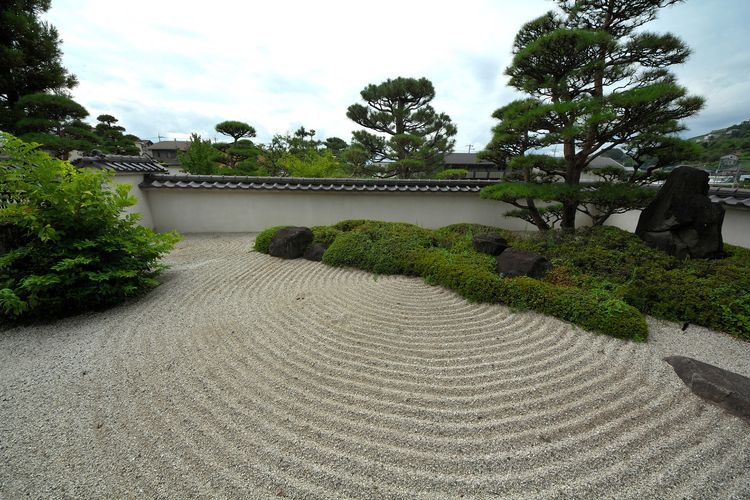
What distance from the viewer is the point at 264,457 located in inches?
71.6

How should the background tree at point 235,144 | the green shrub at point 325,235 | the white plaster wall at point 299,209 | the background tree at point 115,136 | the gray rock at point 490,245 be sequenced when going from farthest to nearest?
the background tree at point 115,136 → the background tree at point 235,144 → the white plaster wall at point 299,209 → the green shrub at point 325,235 → the gray rock at point 490,245

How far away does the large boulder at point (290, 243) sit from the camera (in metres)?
6.04

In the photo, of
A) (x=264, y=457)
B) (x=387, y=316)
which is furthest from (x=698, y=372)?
(x=264, y=457)

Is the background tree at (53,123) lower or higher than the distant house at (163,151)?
lower

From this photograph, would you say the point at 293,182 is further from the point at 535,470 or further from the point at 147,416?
the point at 535,470

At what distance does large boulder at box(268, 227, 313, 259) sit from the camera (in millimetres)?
6035

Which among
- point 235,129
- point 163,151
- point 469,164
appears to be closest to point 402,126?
point 235,129

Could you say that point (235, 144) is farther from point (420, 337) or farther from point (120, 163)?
point (420, 337)

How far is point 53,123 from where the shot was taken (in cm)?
796

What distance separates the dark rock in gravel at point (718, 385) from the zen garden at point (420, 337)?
2cm

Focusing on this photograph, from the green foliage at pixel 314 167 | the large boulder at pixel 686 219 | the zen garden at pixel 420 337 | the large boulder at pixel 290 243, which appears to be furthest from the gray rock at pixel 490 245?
the green foliage at pixel 314 167

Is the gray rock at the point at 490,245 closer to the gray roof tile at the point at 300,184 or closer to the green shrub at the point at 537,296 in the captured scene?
the green shrub at the point at 537,296

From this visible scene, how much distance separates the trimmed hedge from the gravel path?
0.24 metres

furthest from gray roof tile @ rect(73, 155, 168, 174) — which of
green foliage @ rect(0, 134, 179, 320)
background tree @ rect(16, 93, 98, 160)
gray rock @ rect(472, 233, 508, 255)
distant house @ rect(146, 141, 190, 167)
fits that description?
distant house @ rect(146, 141, 190, 167)
